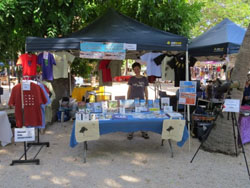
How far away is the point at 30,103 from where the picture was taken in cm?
430

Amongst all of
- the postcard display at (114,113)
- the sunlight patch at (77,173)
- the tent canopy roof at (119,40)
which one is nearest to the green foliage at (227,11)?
the tent canopy roof at (119,40)

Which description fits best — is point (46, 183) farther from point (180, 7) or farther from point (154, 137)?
point (180, 7)

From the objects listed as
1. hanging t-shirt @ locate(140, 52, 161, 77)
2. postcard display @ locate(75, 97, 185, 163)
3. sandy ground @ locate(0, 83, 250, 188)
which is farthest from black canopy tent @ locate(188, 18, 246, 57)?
sandy ground @ locate(0, 83, 250, 188)

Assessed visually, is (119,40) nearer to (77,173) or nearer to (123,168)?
(123,168)

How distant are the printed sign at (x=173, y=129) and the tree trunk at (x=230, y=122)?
855mm

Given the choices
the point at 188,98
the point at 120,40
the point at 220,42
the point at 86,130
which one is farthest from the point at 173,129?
the point at 220,42

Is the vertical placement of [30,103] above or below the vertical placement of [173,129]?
above

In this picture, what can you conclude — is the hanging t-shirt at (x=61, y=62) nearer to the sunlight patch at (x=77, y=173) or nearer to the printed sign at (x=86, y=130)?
the printed sign at (x=86, y=130)

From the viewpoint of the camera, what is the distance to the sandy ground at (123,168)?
321 centimetres

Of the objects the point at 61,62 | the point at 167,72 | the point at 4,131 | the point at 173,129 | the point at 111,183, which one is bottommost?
the point at 111,183

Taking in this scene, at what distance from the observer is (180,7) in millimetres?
7504

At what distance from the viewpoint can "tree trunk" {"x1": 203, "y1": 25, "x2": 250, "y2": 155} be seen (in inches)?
162

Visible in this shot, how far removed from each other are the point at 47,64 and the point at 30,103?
1.28 metres

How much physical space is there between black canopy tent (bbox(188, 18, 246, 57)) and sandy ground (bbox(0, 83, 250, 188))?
226cm
